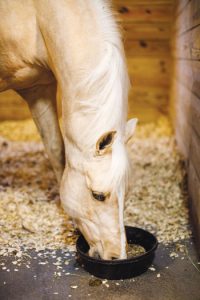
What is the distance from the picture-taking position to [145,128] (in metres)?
4.98

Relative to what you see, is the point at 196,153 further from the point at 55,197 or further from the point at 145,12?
the point at 145,12

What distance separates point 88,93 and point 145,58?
3.43m

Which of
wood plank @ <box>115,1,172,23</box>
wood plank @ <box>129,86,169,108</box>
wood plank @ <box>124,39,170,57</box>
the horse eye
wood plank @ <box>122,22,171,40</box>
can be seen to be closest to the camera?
the horse eye

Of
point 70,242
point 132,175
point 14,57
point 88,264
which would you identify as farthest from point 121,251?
point 14,57

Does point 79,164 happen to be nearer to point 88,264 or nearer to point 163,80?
point 88,264

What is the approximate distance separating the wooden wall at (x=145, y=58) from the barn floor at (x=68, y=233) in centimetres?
125

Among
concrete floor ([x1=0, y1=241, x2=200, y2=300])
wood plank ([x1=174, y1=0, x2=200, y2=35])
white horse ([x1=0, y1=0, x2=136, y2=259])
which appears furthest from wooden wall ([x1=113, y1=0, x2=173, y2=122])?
concrete floor ([x1=0, y1=241, x2=200, y2=300])

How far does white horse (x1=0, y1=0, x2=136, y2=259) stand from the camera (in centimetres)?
185

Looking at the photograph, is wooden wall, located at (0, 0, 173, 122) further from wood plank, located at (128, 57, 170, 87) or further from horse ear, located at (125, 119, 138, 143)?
horse ear, located at (125, 119, 138, 143)

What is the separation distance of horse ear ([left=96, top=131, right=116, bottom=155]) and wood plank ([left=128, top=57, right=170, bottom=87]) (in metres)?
3.46

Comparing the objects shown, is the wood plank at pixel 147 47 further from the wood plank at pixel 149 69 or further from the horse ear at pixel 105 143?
the horse ear at pixel 105 143

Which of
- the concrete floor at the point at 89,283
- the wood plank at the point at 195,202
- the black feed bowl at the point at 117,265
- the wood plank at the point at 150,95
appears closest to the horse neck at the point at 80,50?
the black feed bowl at the point at 117,265

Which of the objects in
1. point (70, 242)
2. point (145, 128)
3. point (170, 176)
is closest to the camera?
point (70, 242)

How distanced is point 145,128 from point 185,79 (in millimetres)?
1561
